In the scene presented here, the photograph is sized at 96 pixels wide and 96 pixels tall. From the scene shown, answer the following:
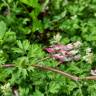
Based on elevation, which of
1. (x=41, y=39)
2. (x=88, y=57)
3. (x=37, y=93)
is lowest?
(x=37, y=93)

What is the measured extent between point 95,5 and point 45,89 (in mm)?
1115

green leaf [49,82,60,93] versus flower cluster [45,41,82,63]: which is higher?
flower cluster [45,41,82,63]

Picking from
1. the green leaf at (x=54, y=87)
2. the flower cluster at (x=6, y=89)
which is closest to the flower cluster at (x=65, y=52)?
the green leaf at (x=54, y=87)

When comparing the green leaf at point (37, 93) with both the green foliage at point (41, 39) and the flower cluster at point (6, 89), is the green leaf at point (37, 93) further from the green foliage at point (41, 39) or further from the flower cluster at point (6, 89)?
the flower cluster at point (6, 89)

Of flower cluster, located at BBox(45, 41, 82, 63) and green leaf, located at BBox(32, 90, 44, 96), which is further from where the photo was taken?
flower cluster, located at BBox(45, 41, 82, 63)

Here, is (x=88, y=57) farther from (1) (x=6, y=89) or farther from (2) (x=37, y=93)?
(1) (x=6, y=89)

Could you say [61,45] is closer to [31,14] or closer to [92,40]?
[92,40]

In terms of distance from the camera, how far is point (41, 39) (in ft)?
10.9

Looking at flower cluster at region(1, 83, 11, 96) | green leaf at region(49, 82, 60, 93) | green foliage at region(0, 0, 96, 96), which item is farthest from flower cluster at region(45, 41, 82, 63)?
flower cluster at region(1, 83, 11, 96)

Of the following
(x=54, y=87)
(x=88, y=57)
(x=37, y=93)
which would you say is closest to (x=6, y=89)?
(x=37, y=93)

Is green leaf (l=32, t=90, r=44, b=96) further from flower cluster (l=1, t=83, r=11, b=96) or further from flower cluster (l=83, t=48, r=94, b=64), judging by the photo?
flower cluster (l=83, t=48, r=94, b=64)

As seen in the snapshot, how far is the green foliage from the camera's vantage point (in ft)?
8.83

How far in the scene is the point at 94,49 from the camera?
10.2 feet

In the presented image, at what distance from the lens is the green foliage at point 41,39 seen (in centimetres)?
269
